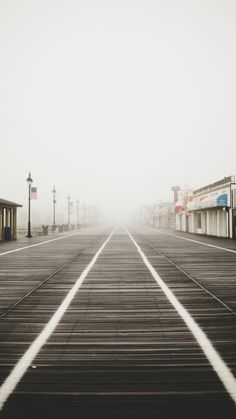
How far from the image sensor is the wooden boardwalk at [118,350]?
411 centimetres

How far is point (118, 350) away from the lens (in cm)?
569

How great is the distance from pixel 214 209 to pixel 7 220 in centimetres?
2484

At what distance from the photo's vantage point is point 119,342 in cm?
606

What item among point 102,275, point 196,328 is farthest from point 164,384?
point 102,275

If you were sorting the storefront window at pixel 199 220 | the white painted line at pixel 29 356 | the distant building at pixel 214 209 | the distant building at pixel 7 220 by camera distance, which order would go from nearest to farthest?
the white painted line at pixel 29 356
the distant building at pixel 7 220
the distant building at pixel 214 209
the storefront window at pixel 199 220

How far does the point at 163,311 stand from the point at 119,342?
2219 millimetres

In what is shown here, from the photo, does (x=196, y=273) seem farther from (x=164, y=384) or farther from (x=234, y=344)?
(x=164, y=384)

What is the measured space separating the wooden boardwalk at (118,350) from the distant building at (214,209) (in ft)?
102

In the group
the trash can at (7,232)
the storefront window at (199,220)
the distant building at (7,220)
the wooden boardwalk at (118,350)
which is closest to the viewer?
the wooden boardwalk at (118,350)

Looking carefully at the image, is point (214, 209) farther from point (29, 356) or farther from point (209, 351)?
point (29, 356)

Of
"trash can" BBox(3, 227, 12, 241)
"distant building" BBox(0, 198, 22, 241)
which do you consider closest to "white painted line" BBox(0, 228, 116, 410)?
"distant building" BBox(0, 198, 22, 241)

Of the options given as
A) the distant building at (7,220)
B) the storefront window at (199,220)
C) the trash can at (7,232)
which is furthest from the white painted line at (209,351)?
the storefront window at (199,220)

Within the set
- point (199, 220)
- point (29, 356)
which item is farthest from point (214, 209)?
point (29, 356)

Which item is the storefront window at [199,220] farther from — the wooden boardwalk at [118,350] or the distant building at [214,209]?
the wooden boardwalk at [118,350]
